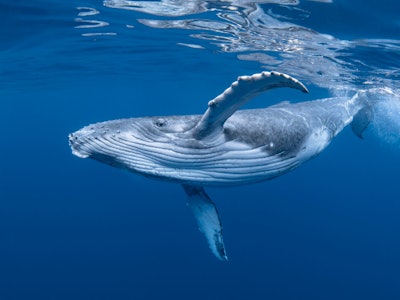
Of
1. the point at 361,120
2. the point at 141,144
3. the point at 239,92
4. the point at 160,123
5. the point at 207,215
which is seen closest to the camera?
the point at 239,92

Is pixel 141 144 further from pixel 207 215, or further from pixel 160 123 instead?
pixel 207 215

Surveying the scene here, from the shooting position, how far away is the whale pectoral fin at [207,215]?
5.30 meters

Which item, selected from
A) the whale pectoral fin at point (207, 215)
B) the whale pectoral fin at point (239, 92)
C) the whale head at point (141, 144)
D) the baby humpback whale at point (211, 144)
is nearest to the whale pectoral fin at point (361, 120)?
the baby humpback whale at point (211, 144)

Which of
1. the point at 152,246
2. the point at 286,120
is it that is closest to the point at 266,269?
the point at 152,246

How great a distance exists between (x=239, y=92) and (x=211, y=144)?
3.03 feet

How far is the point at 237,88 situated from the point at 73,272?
19.6m

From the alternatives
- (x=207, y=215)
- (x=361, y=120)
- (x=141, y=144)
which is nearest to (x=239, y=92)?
(x=141, y=144)

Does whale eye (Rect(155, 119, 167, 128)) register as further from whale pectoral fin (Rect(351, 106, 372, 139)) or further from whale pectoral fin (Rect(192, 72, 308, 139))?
whale pectoral fin (Rect(351, 106, 372, 139))

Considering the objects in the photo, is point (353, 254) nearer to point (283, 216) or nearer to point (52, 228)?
point (283, 216)

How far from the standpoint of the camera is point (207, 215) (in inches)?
213

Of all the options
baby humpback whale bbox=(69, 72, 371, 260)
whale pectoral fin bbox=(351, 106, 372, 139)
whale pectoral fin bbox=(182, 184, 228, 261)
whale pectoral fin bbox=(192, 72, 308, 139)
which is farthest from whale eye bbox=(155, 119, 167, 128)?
whale pectoral fin bbox=(351, 106, 372, 139)

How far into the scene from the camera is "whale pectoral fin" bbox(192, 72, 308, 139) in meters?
3.53

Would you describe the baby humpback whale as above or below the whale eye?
below

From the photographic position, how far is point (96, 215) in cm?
3033
